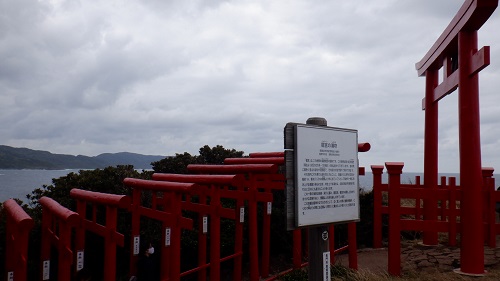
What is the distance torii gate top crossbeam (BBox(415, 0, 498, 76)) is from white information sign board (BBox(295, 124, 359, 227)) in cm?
375

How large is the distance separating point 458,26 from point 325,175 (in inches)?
195

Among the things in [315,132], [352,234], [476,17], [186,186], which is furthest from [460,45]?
[186,186]

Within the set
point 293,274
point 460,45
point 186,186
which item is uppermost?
point 460,45

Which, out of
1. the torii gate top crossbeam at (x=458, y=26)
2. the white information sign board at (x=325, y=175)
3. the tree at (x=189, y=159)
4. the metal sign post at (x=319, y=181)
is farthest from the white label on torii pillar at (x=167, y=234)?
the tree at (x=189, y=159)

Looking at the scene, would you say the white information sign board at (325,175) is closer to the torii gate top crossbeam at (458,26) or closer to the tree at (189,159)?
the torii gate top crossbeam at (458,26)

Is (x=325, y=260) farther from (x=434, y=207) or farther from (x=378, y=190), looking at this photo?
(x=434, y=207)

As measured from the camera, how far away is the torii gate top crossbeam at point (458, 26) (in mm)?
6473

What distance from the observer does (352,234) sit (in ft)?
25.1

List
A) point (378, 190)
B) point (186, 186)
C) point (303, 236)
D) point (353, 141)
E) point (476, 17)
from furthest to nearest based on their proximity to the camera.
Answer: point (303, 236) < point (378, 190) < point (476, 17) < point (186, 186) < point (353, 141)

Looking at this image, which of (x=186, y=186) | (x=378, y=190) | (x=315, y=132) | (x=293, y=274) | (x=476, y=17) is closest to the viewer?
(x=315, y=132)

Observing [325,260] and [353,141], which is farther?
[353,141]

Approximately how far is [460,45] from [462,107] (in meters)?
1.08

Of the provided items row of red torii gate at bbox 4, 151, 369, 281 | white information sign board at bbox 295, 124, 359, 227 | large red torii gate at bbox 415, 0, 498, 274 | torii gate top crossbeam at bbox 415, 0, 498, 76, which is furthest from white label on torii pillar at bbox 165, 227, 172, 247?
torii gate top crossbeam at bbox 415, 0, 498, 76

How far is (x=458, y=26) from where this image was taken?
734 centimetres
